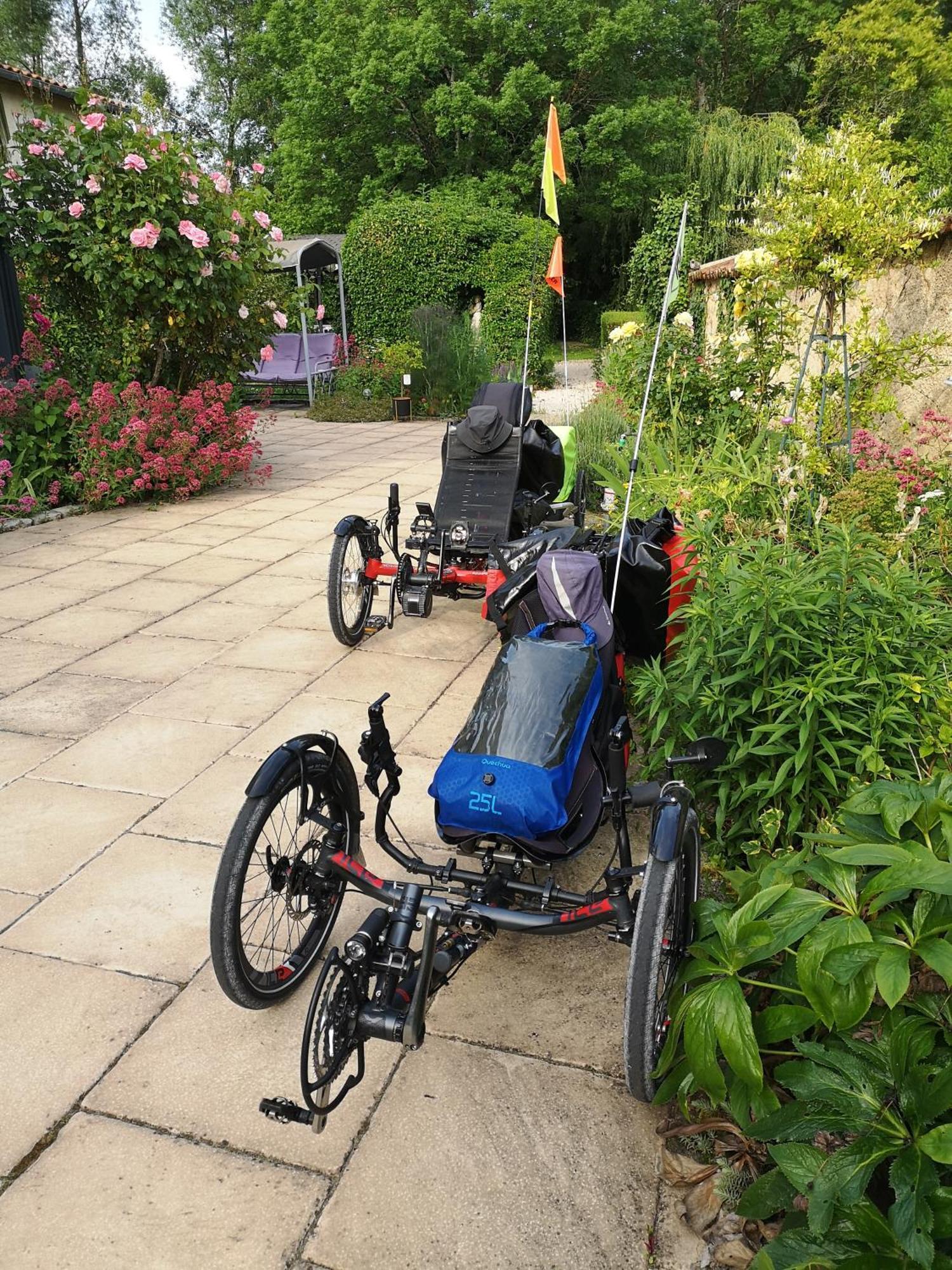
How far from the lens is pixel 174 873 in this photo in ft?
9.83

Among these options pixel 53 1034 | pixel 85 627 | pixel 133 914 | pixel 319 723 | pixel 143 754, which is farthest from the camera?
pixel 85 627

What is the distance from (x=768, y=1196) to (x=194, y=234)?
7982 millimetres

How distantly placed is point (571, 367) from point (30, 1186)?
789 inches

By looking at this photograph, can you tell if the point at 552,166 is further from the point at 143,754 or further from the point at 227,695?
the point at 143,754

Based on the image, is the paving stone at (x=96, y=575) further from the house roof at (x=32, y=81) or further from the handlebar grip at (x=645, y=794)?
the house roof at (x=32, y=81)

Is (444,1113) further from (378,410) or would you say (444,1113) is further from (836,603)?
(378,410)

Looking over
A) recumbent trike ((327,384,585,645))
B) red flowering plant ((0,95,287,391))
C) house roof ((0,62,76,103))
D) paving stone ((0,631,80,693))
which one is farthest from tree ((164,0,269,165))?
paving stone ((0,631,80,693))

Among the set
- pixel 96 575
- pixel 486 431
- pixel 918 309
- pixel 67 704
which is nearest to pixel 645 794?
pixel 67 704

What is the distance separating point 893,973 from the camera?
1706 millimetres

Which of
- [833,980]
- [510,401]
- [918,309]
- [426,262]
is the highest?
[426,262]

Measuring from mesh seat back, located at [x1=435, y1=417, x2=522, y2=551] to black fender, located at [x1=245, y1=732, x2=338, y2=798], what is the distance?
316 cm

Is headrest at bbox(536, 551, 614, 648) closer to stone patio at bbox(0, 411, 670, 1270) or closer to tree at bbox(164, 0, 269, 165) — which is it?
stone patio at bbox(0, 411, 670, 1270)

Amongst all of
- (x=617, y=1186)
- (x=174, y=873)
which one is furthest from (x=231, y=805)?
(x=617, y=1186)

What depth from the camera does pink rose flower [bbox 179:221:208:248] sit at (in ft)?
25.3
